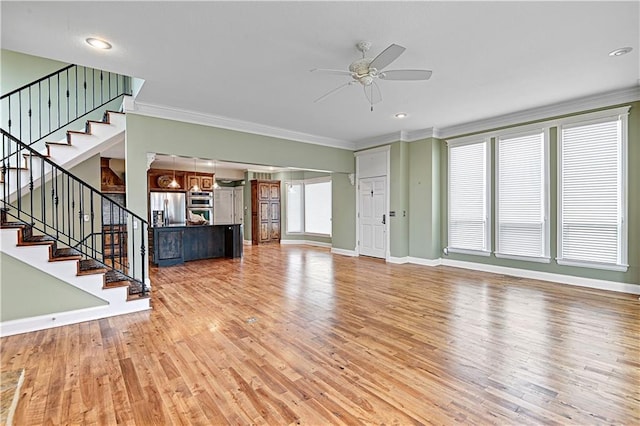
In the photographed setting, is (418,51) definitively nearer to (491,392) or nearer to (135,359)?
(491,392)

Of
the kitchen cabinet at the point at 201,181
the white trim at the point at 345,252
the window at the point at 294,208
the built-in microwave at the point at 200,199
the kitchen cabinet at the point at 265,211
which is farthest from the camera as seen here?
the window at the point at 294,208

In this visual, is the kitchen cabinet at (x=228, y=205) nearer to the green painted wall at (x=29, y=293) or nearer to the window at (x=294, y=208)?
the window at (x=294, y=208)

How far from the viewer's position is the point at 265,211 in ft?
37.4

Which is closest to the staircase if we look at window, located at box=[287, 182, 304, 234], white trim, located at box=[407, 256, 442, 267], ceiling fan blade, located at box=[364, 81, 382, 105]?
ceiling fan blade, located at box=[364, 81, 382, 105]

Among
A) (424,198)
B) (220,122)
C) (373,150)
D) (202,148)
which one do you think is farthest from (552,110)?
(202,148)

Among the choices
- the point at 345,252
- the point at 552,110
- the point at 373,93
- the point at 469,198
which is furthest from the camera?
the point at 345,252

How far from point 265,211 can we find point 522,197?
8155mm

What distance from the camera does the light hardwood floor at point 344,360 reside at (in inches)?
77.7

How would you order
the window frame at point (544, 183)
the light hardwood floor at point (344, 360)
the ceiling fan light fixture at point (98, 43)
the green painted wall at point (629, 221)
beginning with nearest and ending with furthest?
1. the light hardwood floor at point (344, 360)
2. the ceiling fan light fixture at point (98, 43)
3. the green painted wall at point (629, 221)
4. the window frame at point (544, 183)

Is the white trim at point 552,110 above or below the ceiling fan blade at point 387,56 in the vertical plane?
above

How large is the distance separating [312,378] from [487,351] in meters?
1.62

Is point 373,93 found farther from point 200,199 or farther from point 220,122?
point 200,199

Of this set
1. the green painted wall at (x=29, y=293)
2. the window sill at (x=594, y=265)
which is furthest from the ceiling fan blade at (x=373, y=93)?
the green painted wall at (x=29, y=293)

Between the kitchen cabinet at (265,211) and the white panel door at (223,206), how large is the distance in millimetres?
Answer: 1262
